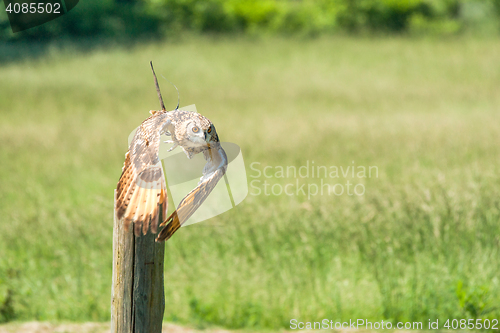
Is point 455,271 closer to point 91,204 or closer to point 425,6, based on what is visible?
point 91,204

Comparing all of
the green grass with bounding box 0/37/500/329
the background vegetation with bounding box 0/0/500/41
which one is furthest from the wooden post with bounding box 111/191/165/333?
the background vegetation with bounding box 0/0/500/41

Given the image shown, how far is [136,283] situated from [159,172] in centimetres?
92

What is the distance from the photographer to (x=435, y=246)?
4.39 metres

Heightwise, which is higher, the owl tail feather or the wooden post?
the owl tail feather

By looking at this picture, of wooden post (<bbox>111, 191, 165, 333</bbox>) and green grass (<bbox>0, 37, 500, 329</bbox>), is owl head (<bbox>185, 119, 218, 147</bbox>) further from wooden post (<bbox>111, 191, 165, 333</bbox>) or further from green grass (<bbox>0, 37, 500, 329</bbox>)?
green grass (<bbox>0, 37, 500, 329</bbox>)

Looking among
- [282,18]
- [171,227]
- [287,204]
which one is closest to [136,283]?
[171,227]

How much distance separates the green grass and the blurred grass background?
0.07 feet

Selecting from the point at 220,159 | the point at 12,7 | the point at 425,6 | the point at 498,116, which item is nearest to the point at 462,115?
the point at 498,116

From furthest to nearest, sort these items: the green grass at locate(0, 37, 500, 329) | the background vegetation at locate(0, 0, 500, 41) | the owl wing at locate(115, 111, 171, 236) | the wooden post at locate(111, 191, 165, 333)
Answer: the background vegetation at locate(0, 0, 500, 41), the green grass at locate(0, 37, 500, 329), the wooden post at locate(111, 191, 165, 333), the owl wing at locate(115, 111, 171, 236)

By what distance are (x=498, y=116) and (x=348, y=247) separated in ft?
23.4

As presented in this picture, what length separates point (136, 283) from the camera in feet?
7.04

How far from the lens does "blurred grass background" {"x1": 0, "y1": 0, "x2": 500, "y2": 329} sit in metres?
4.18

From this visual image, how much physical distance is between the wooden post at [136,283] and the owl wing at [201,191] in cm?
60

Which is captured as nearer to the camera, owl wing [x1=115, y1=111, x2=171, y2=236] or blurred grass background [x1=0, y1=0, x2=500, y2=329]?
owl wing [x1=115, y1=111, x2=171, y2=236]
